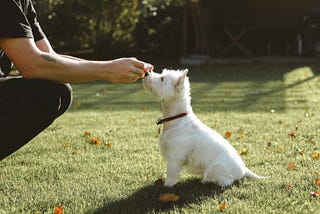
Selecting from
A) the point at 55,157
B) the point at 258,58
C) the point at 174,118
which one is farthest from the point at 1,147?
the point at 258,58

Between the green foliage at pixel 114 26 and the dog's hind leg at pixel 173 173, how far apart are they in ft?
47.2

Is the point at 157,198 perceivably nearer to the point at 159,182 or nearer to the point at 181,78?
the point at 159,182

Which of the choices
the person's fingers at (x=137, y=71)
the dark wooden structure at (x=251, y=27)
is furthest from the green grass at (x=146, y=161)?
the dark wooden structure at (x=251, y=27)

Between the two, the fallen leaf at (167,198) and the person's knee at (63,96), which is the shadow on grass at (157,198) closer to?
the fallen leaf at (167,198)

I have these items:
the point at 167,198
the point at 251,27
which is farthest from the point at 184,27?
the point at 167,198

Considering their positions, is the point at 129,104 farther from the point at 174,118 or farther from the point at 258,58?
the point at 258,58

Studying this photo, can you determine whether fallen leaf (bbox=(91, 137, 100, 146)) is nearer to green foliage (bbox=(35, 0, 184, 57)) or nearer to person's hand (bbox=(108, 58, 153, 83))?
person's hand (bbox=(108, 58, 153, 83))

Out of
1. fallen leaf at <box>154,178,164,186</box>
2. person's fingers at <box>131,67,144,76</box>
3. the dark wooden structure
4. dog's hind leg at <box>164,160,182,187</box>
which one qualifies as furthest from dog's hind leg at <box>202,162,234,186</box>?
the dark wooden structure

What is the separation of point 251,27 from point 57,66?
15691 millimetres

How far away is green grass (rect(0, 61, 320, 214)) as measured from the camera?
3.81 metres

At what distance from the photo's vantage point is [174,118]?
4289mm

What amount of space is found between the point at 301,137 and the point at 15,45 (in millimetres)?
3808

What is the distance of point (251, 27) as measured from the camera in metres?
18.4

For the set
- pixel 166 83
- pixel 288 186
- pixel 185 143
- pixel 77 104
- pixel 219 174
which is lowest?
pixel 77 104
